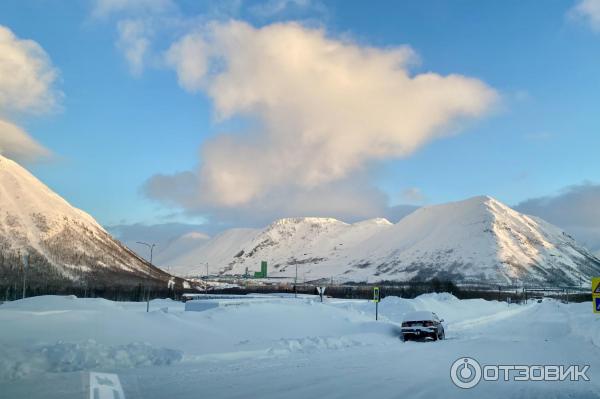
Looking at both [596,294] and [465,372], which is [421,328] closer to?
[465,372]

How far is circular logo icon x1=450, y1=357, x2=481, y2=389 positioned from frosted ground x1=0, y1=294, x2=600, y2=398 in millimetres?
326

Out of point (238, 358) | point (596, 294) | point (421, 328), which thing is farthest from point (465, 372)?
point (421, 328)

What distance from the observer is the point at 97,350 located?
16875mm

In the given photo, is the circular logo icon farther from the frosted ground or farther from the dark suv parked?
the dark suv parked

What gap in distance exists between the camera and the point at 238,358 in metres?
20.0

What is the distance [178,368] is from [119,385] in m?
3.57

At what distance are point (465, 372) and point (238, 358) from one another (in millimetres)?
8293

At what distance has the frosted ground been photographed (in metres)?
13.0

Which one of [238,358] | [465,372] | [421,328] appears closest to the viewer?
[465,372]

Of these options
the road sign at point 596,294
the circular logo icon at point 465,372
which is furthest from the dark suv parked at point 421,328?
the road sign at point 596,294

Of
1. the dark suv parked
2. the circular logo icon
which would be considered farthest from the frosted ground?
the dark suv parked

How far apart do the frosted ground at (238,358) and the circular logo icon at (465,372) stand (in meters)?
0.33

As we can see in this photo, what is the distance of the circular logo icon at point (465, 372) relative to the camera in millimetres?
14516

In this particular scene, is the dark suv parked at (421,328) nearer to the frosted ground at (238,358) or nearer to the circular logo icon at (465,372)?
the frosted ground at (238,358)
